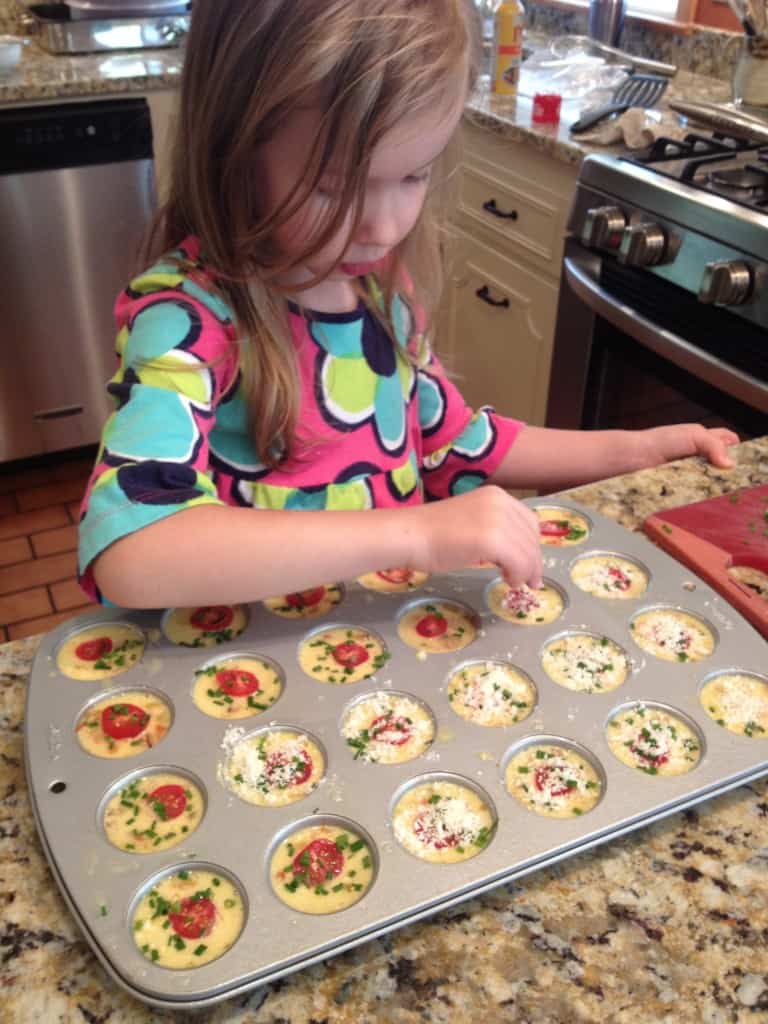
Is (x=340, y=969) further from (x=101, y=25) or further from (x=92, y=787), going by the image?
(x=101, y=25)

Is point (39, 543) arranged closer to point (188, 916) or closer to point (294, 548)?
point (294, 548)

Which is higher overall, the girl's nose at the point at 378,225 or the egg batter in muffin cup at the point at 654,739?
the girl's nose at the point at 378,225

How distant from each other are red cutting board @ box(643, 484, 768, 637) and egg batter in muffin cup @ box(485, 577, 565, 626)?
0.13 meters

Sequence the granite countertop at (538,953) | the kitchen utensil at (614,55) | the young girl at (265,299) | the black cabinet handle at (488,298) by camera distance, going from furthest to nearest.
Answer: the kitchen utensil at (614,55)
the black cabinet handle at (488,298)
the young girl at (265,299)
the granite countertop at (538,953)

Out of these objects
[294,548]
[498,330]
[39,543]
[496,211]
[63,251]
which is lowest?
[39,543]

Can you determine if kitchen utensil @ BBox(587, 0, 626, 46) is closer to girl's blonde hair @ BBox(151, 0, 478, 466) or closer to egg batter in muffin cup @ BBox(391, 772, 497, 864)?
girl's blonde hair @ BBox(151, 0, 478, 466)

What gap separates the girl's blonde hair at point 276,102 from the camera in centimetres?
65

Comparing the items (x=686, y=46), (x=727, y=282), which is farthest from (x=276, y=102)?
(x=686, y=46)

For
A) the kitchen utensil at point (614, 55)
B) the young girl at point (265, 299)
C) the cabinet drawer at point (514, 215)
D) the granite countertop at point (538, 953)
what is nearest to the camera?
the granite countertop at point (538, 953)

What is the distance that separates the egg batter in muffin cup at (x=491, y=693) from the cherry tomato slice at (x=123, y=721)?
0.68ft

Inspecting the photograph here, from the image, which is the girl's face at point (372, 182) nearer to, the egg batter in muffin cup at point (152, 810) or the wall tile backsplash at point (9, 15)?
the egg batter in muffin cup at point (152, 810)

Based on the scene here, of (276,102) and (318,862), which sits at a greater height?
(276,102)

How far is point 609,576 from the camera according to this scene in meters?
0.76

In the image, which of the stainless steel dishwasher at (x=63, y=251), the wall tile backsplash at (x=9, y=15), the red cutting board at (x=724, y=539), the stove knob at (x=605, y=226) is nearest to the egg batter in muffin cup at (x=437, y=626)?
the red cutting board at (x=724, y=539)
